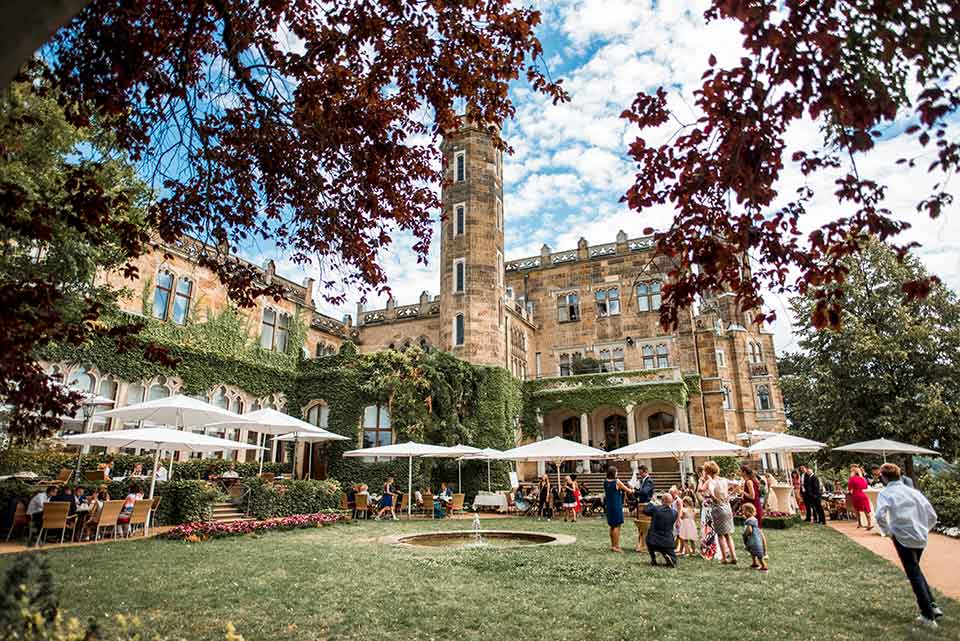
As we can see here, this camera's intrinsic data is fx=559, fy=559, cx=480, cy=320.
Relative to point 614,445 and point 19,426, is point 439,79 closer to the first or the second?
point 19,426

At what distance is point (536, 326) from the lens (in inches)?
1464

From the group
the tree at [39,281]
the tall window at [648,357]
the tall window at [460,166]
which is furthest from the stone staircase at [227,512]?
the tall window at [648,357]

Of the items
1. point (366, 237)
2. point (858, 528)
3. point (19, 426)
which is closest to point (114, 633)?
point (19, 426)

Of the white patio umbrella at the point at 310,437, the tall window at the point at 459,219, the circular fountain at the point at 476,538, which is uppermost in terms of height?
the tall window at the point at 459,219

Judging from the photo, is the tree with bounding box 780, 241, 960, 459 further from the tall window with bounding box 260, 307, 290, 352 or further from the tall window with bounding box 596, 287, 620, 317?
the tall window with bounding box 260, 307, 290, 352

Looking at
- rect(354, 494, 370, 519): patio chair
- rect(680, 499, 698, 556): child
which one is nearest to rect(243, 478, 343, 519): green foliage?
rect(354, 494, 370, 519): patio chair

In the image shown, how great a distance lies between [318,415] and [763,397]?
34880mm

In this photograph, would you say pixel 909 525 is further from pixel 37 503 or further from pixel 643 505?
pixel 37 503

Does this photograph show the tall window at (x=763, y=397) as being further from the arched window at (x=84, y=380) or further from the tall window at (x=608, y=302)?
the arched window at (x=84, y=380)

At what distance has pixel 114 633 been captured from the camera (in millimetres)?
5199

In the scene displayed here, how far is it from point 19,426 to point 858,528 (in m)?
19.1

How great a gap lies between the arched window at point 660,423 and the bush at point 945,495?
12124mm

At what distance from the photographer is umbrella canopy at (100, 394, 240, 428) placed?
1466cm

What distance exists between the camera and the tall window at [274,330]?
87.4 ft
